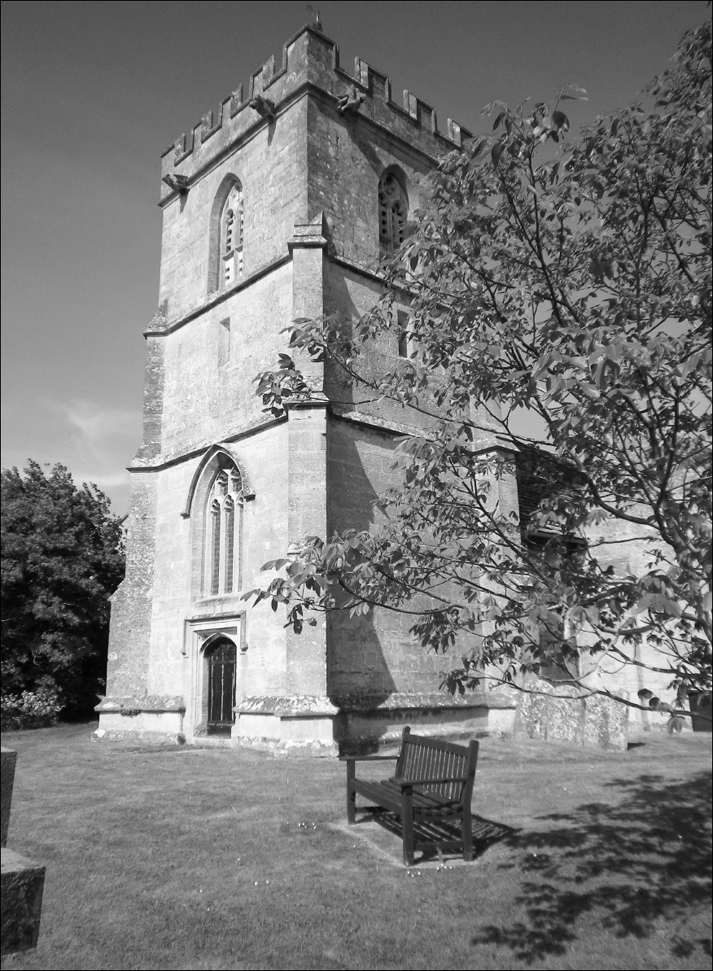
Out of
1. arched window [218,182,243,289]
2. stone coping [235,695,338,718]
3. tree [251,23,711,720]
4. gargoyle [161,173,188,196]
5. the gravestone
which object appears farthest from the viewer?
gargoyle [161,173,188,196]

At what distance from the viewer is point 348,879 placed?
6375mm

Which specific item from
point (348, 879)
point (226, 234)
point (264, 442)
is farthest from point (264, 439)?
point (348, 879)

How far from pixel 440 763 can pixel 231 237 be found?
17277 millimetres

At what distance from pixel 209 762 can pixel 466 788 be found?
25.7ft

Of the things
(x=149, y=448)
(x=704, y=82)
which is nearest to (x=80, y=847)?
(x=704, y=82)

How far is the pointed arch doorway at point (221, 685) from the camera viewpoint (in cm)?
1723

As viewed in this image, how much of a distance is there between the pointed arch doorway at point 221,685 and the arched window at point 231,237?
988 cm

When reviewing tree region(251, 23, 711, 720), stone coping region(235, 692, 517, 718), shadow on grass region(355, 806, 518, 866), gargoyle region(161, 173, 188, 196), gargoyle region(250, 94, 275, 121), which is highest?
gargoyle region(161, 173, 188, 196)

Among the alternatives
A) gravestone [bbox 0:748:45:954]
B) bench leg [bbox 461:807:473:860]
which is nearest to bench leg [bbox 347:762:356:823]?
bench leg [bbox 461:807:473:860]

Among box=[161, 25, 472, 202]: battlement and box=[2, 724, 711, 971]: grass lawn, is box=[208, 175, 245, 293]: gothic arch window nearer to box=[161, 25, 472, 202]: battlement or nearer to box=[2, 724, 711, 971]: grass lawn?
box=[161, 25, 472, 202]: battlement

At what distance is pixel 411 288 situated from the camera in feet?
19.8

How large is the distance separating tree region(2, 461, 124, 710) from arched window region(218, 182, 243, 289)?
30.9ft

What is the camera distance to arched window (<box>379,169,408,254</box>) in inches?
810

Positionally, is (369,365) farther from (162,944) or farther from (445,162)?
(162,944)
